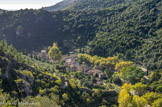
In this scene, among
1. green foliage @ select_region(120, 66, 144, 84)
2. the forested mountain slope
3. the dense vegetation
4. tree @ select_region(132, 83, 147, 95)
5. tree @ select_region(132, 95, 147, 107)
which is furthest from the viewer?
the forested mountain slope

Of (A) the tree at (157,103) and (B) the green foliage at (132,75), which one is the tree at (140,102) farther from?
(B) the green foliage at (132,75)

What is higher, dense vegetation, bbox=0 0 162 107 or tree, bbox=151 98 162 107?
dense vegetation, bbox=0 0 162 107

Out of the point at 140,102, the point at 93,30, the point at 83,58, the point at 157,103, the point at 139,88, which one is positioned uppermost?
the point at 93,30

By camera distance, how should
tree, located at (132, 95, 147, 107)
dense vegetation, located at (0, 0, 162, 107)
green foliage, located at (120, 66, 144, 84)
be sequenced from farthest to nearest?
green foliage, located at (120, 66, 144, 84) < tree, located at (132, 95, 147, 107) < dense vegetation, located at (0, 0, 162, 107)

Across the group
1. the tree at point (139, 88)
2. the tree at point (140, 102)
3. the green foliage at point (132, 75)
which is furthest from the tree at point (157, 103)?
the green foliage at point (132, 75)

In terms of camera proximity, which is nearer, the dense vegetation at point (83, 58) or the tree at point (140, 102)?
the dense vegetation at point (83, 58)

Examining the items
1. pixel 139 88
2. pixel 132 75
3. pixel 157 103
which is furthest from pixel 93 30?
pixel 157 103

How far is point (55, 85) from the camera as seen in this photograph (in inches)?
1449

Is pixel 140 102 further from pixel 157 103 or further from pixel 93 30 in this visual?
pixel 93 30

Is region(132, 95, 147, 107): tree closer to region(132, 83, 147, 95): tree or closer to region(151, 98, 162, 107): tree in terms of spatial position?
region(151, 98, 162, 107): tree

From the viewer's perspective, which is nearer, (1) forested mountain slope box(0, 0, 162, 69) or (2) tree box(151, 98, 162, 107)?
(2) tree box(151, 98, 162, 107)

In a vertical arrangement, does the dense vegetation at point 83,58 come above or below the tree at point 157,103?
above

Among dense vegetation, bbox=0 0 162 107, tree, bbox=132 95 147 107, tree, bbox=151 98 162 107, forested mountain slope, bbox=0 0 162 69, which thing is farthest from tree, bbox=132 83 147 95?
forested mountain slope, bbox=0 0 162 69

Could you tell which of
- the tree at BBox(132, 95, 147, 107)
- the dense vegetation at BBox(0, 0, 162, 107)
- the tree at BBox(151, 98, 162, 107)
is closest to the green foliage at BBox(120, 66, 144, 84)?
the dense vegetation at BBox(0, 0, 162, 107)
